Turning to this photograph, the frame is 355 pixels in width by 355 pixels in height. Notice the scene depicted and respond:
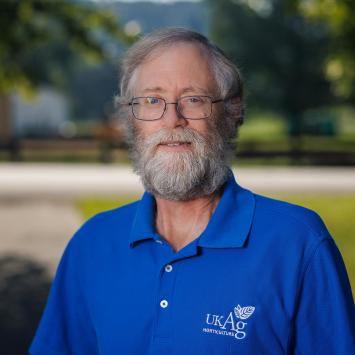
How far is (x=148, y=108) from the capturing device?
7.44 feet

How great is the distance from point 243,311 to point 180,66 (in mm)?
703

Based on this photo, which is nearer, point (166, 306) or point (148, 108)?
point (166, 306)

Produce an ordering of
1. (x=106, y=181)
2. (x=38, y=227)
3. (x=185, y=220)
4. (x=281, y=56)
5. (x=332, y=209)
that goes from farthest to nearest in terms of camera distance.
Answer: (x=281, y=56) → (x=106, y=181) → (x=332, y=209) → (x=38, y=227) → (x=185, y=220)

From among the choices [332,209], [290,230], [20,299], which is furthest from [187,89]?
[332,209]

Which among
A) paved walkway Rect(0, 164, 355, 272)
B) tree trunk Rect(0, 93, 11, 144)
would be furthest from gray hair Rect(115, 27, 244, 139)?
tree trunk Rect(0, 93, 11, 144)

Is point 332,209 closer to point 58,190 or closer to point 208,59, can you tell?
point 58,190

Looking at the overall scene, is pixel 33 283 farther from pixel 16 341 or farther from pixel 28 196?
pixel 28 196

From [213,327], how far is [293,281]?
241 mm

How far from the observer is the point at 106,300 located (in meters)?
2.22

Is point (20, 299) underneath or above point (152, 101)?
underneath

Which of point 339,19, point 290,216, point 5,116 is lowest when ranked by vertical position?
point 5,116

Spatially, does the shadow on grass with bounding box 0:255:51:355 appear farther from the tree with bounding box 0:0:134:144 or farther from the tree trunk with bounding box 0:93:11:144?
the tree trunk with bounding box 0:93:11:144

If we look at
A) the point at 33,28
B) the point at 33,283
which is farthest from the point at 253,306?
the point at 33,28

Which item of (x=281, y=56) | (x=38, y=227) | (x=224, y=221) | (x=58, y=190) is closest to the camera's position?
(x=224, y=221)
